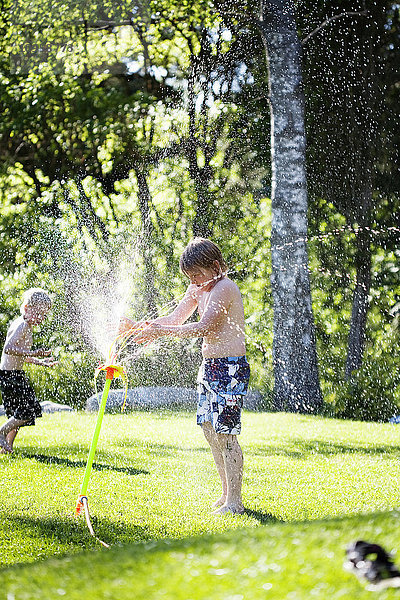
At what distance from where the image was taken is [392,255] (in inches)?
414

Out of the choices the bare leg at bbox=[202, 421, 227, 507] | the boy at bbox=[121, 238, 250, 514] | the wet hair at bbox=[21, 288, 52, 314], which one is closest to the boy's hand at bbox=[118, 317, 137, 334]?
the boy at bbox=[121, 238, 250, 514]

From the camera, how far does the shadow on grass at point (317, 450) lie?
19.4 ft

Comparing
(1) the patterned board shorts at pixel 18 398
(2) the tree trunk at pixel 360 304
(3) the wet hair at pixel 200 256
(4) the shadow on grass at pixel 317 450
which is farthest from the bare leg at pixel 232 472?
(2) the tree trunk at pixel 360 304

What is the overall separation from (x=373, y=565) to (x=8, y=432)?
14.3 ft

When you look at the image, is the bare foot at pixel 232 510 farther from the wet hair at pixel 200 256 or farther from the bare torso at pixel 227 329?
the wet hair at pixel 200 256

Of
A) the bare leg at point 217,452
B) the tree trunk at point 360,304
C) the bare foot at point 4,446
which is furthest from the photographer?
the tree trunk at point 360,304

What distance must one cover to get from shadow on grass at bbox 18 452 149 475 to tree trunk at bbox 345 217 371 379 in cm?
592

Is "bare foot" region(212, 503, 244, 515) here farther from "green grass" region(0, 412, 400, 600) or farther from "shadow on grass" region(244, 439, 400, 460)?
"shadow on grass" region(244, 439, 400, 460)

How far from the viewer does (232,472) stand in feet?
12.5

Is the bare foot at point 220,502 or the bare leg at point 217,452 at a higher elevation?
the bare leg at point 217,452

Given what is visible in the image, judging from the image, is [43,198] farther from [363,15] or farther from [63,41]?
[363,15]

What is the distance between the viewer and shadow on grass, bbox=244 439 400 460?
5900 mm

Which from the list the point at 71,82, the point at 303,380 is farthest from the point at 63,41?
the point at 303,380

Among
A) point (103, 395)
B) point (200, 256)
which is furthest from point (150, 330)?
point (200, 256)
